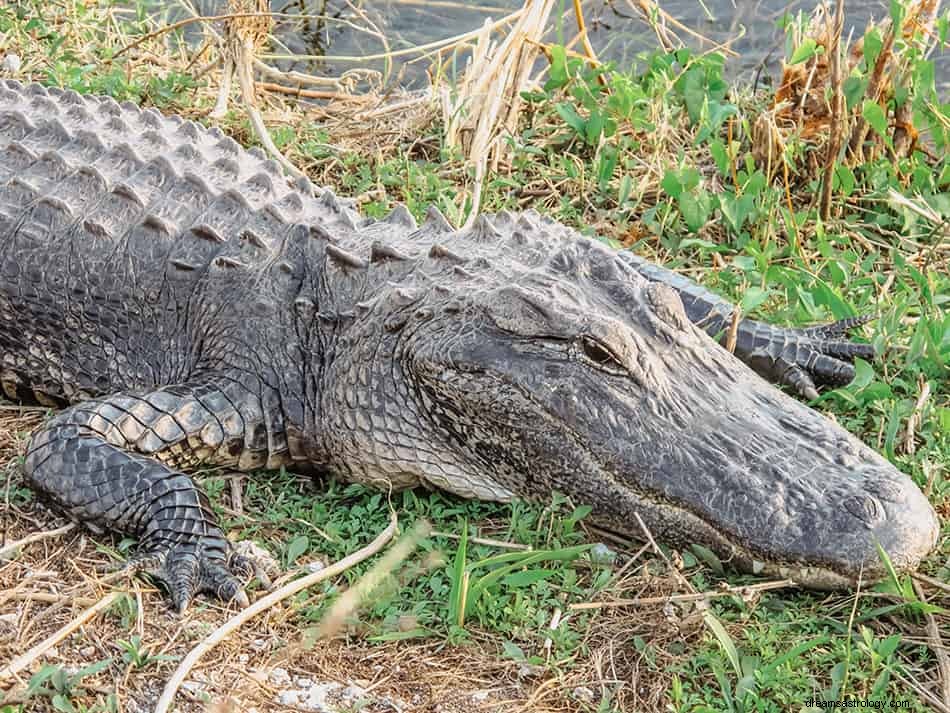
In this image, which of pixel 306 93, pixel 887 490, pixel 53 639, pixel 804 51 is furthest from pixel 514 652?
pixel 306 93

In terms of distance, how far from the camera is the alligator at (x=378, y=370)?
329 centimetres

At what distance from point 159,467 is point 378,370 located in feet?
2.31

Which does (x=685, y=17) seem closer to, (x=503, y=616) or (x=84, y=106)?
(x=84, y=106)

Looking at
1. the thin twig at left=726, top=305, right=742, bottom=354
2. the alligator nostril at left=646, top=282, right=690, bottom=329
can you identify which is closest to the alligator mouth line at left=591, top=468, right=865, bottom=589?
the alligator nostril at left=646, top=282, right=690, bottom=329

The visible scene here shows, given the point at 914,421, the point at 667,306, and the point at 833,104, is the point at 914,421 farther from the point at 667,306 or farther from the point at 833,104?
the point at 833,104

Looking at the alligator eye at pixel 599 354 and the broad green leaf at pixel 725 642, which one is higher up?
the alligator eye at pixel 599 354

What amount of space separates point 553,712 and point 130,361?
6.66 feet

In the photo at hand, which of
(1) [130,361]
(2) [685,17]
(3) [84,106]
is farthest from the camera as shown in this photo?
(2) [685,17]

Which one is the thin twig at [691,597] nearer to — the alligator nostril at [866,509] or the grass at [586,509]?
the grass at [586,509]

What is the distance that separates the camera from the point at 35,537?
11.6 feet

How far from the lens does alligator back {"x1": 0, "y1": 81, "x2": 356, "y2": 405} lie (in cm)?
413

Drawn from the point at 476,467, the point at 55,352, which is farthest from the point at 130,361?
the point at 476,467

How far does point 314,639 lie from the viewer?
10.2ft

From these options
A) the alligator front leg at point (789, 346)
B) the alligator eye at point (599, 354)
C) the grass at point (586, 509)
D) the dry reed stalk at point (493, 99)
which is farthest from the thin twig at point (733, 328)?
the dry reed stalk at point (493, 99)
